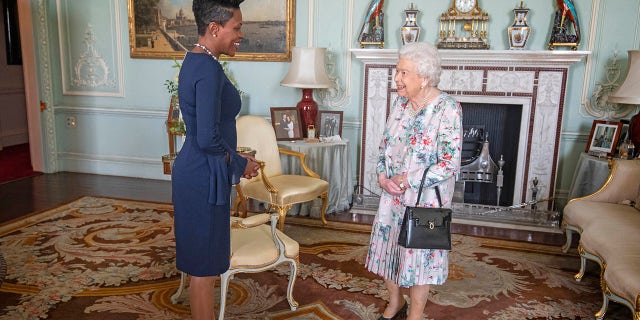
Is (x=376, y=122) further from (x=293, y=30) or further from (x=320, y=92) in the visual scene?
(x=293, y=30)

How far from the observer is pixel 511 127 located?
482cm

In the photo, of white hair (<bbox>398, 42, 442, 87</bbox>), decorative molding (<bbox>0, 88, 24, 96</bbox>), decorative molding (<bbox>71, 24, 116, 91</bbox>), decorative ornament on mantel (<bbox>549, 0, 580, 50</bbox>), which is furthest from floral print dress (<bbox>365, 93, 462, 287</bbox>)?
decorative molding (<bbox>0, 88, 24, 96</bbox>)

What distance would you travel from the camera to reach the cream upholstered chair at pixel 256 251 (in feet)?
8.18

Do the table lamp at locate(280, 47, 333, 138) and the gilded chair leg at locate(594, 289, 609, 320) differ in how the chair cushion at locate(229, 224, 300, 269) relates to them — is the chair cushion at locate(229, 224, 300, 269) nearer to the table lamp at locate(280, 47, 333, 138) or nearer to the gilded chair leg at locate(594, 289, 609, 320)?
the gilded chair leg at locate(594, 289, 609, 320)

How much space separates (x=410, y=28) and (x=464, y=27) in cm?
52

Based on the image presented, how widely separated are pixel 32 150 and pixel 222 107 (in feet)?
17.4

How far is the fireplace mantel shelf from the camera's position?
4.29m

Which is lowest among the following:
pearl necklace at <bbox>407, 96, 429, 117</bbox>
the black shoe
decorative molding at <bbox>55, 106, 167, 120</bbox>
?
the black shoe

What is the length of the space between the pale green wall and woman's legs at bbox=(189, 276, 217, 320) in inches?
129

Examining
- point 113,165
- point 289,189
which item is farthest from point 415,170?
point 113,165

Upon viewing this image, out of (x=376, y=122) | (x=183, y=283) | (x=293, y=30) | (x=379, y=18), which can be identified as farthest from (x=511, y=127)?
(x=183, y=283)

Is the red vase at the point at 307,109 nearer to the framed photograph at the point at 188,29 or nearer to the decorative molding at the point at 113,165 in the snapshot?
the framed photograph at the point at 188,29

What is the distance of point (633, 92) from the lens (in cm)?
386

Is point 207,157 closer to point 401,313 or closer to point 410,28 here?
point 401,313
